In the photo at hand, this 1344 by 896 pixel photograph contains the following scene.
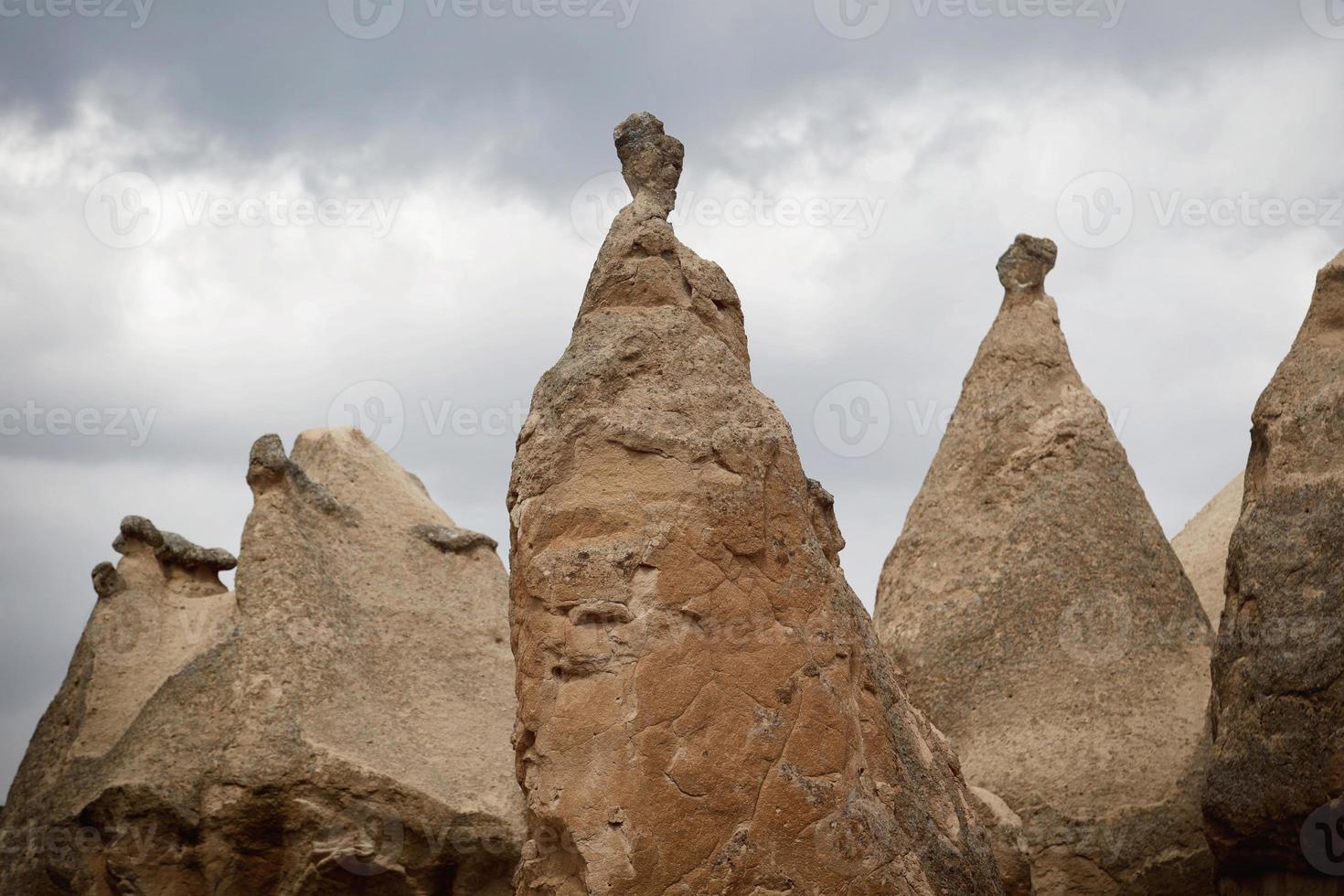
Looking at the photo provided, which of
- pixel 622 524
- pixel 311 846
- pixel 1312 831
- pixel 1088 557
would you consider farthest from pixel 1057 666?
pixel 622 524

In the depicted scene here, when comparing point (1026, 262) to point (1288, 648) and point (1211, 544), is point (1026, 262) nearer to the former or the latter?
point (1211, 544)

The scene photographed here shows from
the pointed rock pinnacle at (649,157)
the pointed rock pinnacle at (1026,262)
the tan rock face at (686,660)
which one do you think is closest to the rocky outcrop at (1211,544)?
the pointed rock pinnacle at (1026,262)

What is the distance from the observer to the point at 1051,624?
41.0 feet

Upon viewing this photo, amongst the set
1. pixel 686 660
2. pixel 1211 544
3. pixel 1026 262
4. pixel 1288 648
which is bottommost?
pixel 1288 648

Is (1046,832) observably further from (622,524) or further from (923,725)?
(622,524)

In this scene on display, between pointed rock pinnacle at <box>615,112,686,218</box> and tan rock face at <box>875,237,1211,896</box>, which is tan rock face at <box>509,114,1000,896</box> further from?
tan rock face at <box>875,237,1211,896</box>

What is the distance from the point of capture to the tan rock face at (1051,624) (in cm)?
1148


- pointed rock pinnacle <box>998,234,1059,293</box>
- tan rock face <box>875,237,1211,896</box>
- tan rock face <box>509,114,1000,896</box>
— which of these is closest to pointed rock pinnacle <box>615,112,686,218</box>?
tan rock face <box>509,114,1000,896</box>

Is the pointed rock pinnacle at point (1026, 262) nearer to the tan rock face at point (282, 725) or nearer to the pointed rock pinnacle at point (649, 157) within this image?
the tan rock face at point (282, 725)

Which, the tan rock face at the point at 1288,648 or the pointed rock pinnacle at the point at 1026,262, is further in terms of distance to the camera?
the pointed rock pinnacle at the point at 1026,262

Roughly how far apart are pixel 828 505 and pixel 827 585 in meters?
1.07

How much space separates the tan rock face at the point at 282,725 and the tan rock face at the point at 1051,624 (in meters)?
3.24

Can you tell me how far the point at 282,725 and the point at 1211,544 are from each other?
8.55 m

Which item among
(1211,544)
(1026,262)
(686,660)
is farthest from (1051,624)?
(686,660)
